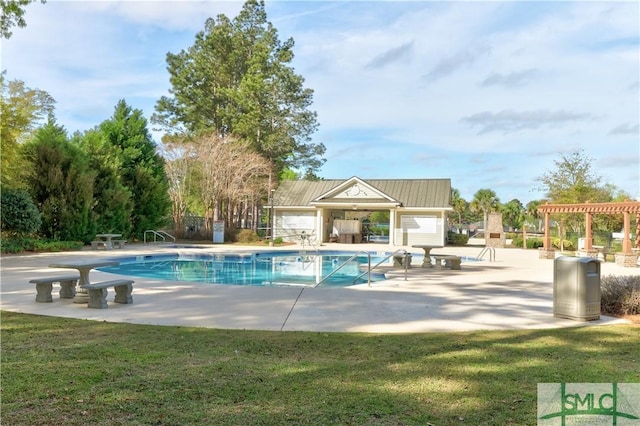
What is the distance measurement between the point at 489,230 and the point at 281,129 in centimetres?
1749

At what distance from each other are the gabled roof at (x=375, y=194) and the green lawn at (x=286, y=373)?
2379cm

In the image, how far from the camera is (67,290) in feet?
26.5

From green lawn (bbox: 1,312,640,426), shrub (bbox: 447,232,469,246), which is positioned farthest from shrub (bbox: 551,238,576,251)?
green lawn (bbox: 1,312,640,426)

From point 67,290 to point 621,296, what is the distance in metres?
9.64

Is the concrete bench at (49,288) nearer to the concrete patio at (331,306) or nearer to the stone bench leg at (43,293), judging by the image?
the stone bench leg at (43,293)

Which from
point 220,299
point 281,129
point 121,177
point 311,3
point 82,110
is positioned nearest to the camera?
point 220,299

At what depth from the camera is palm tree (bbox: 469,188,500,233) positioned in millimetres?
50531

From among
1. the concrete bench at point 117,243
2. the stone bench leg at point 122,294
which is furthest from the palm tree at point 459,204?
the stone bench leg at point 122,294

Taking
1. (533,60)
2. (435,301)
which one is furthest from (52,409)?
(533,60)

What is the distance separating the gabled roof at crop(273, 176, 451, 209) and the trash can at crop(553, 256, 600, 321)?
22.1 metres

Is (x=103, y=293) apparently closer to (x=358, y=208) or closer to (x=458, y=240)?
(x=358, y=208)

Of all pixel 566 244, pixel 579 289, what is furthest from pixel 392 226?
pixel 579 289

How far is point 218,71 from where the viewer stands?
3625 centimetres

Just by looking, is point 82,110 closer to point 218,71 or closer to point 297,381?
point 218,71
